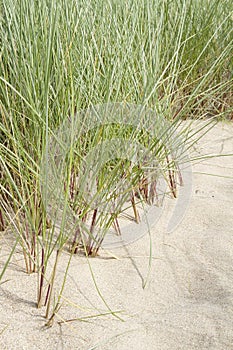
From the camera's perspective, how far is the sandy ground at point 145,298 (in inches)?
47.3

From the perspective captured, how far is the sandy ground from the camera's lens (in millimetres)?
1201

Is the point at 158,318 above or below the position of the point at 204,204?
below

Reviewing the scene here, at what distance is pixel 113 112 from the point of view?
1.49 meters

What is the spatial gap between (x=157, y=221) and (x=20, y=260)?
1.63 ft

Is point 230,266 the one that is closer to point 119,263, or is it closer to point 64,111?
point 119,263

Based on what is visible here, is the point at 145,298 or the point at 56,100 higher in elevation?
the point at 56,100

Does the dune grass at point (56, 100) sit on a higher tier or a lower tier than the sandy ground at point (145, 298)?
higher

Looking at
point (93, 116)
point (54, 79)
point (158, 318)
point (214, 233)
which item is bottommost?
point (158, 318)

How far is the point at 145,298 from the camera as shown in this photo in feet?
4.48

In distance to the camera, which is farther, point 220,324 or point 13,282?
point 13,282

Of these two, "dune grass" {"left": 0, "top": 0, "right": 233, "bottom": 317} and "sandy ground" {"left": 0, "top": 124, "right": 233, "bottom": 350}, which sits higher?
"dune grass" {"left": 0, "top": 0, "right": 233, "bottom": 317}

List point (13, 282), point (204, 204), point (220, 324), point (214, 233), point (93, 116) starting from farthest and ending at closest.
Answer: point (204, 204), point (214, 233), point (93, 116), point (13, 282), point (220, 324)

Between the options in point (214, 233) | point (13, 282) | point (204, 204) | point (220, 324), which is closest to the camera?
point (220, 324)

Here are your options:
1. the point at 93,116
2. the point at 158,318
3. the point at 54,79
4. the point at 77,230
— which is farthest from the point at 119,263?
the point at 54,79
